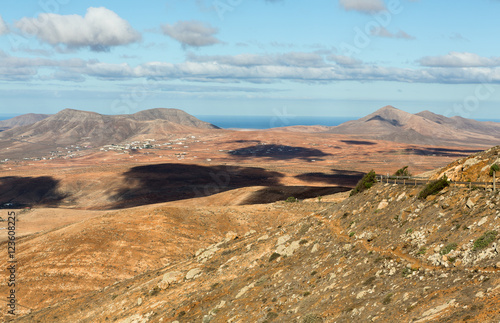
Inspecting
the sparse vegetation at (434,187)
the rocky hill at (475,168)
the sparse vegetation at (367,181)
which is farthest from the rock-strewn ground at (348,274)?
the rocky hill at (475,168)

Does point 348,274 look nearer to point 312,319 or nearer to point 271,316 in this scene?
point 312,319

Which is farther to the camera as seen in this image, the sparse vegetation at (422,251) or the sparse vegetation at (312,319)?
the sparse vegetation at (422,251)

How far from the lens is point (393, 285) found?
59.1ft

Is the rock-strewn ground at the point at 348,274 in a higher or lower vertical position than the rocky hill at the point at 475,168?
lower

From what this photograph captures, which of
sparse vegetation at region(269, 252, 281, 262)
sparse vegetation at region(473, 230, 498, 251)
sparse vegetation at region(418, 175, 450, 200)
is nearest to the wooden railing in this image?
sparse vegetation at region(418, 175, 450, 200)

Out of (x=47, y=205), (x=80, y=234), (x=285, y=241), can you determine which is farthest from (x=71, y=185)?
(x=285, y=241)

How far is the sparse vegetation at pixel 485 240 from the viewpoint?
17.7 meters

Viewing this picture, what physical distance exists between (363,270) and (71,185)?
13033 cm

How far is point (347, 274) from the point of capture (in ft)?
68.4

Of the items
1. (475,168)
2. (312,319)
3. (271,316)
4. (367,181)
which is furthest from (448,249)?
(367,181)

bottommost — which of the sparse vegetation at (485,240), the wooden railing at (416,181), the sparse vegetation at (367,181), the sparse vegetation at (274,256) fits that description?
the sparse vegetation at (274,256)

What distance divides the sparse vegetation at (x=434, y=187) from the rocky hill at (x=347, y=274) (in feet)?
1.28

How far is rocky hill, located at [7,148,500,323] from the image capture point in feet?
53.6

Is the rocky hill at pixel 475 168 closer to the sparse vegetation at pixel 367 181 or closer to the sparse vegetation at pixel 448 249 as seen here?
the sparse vegetation at pixel 367 181
